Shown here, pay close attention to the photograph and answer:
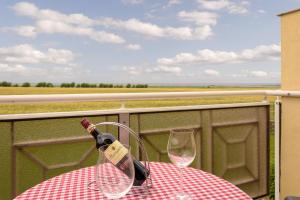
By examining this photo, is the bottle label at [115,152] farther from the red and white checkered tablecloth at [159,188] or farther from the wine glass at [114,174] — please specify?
the red and white checkered tablecloth at [159,188]

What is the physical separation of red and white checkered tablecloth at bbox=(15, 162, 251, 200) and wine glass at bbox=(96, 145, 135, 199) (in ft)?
0.57

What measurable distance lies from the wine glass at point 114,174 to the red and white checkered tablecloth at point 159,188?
0.57 ft

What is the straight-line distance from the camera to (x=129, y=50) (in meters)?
31.8

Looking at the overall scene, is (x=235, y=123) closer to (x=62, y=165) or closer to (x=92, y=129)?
(x=62, y=165)

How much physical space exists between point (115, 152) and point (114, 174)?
2.6 inches

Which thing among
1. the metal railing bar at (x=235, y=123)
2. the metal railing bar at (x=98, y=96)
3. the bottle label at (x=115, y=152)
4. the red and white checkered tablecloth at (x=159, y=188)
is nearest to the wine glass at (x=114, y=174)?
the bottle label at (x=115, y=152)

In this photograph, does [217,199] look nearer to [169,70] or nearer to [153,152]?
[153,152]

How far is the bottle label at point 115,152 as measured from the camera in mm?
901

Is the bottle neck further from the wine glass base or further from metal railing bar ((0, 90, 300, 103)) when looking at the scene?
metal railing bar ((0, 90, 300, 103))

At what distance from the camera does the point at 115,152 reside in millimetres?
926

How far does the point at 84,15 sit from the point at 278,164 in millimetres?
40429

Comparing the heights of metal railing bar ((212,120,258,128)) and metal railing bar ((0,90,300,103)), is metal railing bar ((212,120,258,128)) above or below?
below

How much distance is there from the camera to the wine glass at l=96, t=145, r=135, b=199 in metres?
0.88

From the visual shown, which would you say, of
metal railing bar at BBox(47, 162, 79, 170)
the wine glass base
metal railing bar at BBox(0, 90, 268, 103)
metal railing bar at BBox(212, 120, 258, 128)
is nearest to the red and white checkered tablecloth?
the wine glass base
